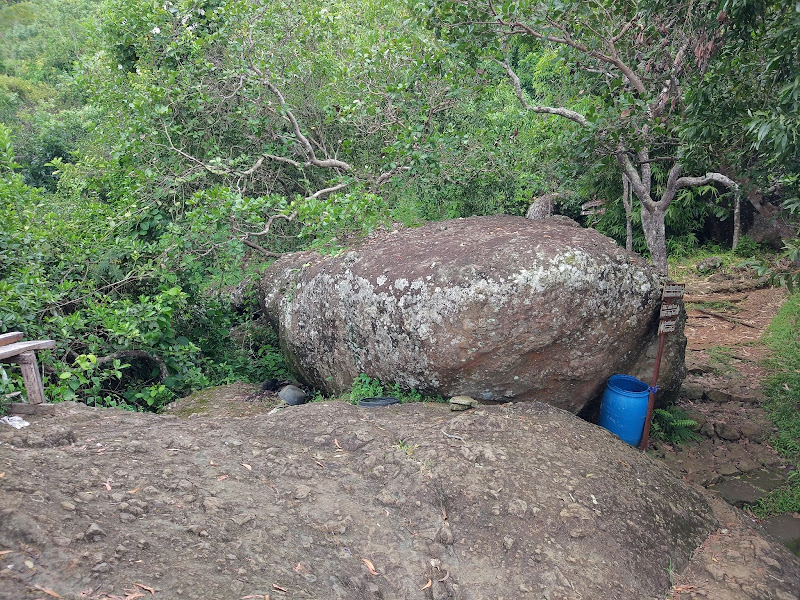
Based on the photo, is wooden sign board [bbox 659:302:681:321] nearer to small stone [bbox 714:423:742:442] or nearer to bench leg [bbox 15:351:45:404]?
small stone [bbox 714:423:742:442]

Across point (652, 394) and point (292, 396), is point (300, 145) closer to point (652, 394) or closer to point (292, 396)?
point (292, 396)

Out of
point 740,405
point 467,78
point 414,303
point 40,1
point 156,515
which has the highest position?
point 40,1

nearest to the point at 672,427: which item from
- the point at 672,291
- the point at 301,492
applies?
the point at 672,291

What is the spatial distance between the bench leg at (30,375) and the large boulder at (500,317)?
2.66 meters

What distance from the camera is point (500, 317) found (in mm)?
4871

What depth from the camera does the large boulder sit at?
490 centimetres

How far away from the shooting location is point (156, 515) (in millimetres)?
2918

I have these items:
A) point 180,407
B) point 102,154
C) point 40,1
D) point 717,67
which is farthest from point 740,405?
point 40,1

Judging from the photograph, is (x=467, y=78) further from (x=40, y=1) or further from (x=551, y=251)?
(x=40, y=1)

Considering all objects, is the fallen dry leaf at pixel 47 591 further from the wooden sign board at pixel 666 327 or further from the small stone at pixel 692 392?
the small stone at pixel 692 392

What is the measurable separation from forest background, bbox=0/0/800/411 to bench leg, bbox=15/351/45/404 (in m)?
0.50

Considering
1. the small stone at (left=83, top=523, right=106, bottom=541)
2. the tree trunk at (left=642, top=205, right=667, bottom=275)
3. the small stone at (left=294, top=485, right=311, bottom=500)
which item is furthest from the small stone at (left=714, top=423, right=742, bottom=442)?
the small stone at (left=83, top=523, right=106, bottom=541)

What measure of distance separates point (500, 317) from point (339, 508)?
2.22 metres

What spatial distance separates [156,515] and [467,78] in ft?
22.4
